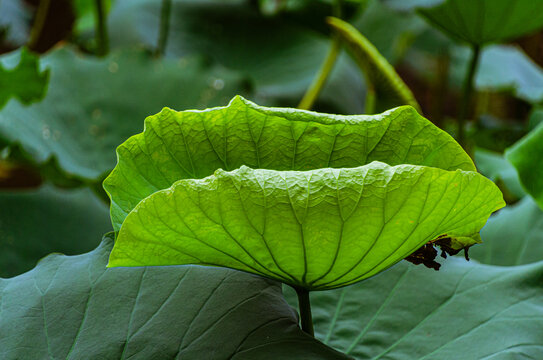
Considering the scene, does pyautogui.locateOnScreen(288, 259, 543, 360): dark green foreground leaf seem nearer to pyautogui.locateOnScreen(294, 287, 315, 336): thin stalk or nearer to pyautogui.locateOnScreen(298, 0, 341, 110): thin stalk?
pyautogui.locateOnScreen(294, 287, 315, 336): thin stalk

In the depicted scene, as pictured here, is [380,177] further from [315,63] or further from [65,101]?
[315,63]

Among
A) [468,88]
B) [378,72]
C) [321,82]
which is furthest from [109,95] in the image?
[468,88]

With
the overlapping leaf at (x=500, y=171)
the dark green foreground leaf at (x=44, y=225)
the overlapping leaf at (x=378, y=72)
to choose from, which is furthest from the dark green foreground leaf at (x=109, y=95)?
the overlapping leaf at (x=500, y=171)

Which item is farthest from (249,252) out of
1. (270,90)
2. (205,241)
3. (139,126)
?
(270,90)

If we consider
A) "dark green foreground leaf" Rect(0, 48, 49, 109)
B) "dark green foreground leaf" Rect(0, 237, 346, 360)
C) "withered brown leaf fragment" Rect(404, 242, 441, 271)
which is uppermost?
"dark green foreground leaf" Rect(0, 48, 49, 109)

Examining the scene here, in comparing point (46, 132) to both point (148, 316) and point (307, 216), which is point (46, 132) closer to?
point (148, 316)

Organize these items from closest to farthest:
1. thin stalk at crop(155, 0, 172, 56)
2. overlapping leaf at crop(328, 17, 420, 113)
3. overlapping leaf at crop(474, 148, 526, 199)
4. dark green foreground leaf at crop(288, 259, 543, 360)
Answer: dark green foreground leaf at crop(288, 259, 543, 360) < overlapping leaf at crop(328, 17, 420, 113) < overlapping leaf at crop(474, 148, 526, 199) < thin stalk at crop(155, 0, 172, 56)

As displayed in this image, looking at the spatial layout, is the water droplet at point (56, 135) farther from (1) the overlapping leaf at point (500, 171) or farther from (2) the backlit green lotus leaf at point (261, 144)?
(1) the overlapping leaf at point (500, 171)

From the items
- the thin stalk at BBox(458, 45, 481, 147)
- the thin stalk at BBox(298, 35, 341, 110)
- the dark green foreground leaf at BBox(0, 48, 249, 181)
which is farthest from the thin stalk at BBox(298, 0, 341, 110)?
the thin stalk at BBox(458, 45, 481, 147)
